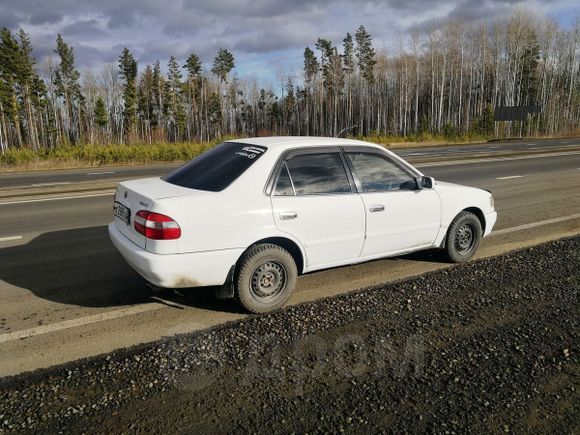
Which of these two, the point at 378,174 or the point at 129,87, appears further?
the point at 129,87

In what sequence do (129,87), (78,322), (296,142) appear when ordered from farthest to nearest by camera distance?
(129,87)
(296,142)
(78,322)

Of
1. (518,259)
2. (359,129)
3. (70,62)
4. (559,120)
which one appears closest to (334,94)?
(359,129)

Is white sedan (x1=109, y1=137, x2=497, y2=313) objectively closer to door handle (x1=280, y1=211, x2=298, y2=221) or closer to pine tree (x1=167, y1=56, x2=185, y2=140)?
door handle (x1=280, y1=211, x2=298, y2=221)

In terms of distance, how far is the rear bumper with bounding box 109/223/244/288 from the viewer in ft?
12.6

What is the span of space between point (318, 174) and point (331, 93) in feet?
267

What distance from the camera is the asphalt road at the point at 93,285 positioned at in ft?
12.3

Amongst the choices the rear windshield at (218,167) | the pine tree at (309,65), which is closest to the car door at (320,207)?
the rear windshield at (218,167)

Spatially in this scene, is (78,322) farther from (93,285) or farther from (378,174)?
(378,174)

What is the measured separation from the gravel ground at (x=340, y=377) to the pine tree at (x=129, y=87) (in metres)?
74.4

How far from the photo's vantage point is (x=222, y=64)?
86500mm

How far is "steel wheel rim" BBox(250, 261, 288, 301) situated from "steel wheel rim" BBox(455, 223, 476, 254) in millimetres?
2572

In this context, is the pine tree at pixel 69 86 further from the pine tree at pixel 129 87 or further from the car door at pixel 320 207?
the car door at pixel 320 207

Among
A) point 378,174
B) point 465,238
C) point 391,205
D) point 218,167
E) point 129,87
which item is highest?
point 129,87

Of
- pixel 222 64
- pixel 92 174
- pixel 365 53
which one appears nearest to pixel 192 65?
pixel 222 64
